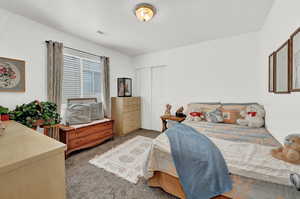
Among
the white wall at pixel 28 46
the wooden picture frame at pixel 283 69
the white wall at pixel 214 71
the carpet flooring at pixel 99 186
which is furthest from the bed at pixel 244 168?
the white wall at pixel 28 46

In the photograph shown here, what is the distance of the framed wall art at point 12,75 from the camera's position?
189cm

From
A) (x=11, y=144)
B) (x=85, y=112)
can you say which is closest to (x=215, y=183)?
(x=11, y=144)

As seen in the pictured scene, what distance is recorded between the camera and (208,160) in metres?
1.18

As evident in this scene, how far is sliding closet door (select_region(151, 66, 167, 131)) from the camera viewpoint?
3.91m

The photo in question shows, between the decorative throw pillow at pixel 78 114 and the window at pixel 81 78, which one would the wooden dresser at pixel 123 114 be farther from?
the decorative throw pillow at pixel 78 114

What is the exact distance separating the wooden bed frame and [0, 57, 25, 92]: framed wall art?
2.55 m

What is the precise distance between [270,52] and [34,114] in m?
3.87

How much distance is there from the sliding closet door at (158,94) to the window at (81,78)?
1685 mm

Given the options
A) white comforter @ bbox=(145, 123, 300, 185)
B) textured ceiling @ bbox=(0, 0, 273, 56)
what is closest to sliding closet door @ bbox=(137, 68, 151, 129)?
textured ceiling @ bbox=(0, 0, 273, 56)

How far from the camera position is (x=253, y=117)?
2236mm

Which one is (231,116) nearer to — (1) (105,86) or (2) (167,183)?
(2) (167,183)

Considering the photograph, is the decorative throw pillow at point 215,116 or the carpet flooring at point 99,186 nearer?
the carpet flooring at point 99,186

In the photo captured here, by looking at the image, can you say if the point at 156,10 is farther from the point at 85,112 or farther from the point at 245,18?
the point at 85,112

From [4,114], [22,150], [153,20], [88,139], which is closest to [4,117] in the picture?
[4,114]
